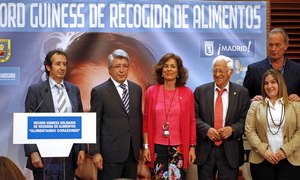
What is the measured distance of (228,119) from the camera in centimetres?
437

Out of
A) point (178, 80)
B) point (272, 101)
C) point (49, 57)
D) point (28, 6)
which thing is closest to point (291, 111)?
point (272, 101)

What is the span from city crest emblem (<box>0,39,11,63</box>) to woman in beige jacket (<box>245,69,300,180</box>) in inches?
95.1

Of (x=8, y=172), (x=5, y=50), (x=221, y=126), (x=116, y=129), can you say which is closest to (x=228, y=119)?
(x=221, y=126)

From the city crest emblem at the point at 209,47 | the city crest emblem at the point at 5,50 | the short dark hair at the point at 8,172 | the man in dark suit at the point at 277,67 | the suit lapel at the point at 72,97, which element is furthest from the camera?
the city crest emblem at the point at 209,47

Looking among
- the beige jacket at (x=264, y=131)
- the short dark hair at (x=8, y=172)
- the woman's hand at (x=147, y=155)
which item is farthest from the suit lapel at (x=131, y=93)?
the short dark hair at (x=8, y=172)

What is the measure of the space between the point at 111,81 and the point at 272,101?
1396 millimetres

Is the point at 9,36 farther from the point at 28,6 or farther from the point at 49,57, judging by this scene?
the point at 49,57

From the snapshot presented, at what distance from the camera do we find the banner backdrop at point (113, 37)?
196 inches

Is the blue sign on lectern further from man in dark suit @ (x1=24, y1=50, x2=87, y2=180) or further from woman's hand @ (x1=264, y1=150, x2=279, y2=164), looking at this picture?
woman's hand @ (x1=264, y1=150, x2=279, y2=164)

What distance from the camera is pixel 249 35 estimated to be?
521 centimetres

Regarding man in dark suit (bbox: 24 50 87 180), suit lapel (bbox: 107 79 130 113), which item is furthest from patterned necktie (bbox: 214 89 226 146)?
man in dark suit (bbox: 24 50 87 180)

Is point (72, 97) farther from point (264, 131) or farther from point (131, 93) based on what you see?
point (264, 131)

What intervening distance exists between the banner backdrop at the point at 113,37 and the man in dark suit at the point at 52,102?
59 cm

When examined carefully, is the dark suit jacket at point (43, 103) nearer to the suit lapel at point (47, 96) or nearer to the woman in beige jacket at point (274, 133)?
the suit lapel at point (47, 96)
